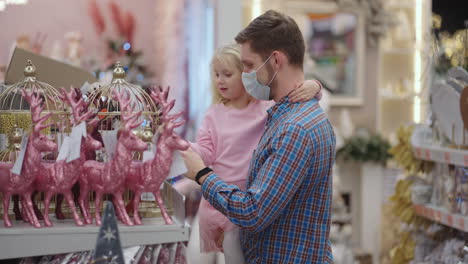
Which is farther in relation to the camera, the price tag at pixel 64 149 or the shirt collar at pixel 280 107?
the shirt collar at pixel 280 107

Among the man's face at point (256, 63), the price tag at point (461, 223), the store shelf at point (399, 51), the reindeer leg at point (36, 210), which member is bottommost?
the price tag at point (461, 223)

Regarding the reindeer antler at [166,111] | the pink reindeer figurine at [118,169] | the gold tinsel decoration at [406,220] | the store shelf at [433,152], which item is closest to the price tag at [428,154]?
the store shelf at [433,152]

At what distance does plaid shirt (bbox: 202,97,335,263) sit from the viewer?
6.81ft

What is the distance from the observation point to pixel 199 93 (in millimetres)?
5660

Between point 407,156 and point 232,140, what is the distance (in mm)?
1650

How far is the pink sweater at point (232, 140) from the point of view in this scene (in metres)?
2.60

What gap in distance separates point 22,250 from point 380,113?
5.82 m

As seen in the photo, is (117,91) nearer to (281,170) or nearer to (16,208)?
(16,208)

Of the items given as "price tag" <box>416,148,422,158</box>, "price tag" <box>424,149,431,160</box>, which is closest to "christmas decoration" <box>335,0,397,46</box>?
"price tag" <box>416,148,422,158</box>

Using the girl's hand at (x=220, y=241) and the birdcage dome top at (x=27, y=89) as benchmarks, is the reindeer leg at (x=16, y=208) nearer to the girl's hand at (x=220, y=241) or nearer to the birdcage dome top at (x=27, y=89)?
the birdcage dome top at (x=27, y=89)

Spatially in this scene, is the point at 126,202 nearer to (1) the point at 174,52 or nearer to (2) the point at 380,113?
(1) the point at 174,52

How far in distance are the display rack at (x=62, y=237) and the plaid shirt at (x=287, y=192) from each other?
0.79ft

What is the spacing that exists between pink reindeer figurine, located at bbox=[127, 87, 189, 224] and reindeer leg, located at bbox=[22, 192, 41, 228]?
27cm

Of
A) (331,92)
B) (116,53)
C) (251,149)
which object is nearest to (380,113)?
(331,92)
